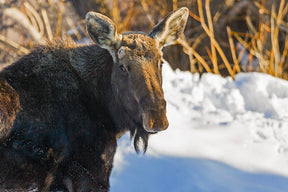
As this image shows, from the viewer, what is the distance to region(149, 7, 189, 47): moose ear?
3492 mm

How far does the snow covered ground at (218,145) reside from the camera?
4086 mm

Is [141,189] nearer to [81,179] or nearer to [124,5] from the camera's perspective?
[81,179]

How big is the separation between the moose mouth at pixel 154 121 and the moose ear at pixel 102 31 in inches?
31.2

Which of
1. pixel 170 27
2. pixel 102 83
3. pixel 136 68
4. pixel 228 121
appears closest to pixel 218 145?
pixel 228 121

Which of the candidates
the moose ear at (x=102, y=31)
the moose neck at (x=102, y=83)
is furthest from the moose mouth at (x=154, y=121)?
the moose ear at (x=102, y=31)

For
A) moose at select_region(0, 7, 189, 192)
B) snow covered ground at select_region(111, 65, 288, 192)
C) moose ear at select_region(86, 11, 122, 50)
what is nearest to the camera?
moose at select_region(0, 7, 189, 192)

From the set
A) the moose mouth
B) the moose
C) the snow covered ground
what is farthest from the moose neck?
the snow covered ground

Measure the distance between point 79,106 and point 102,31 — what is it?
0.71 metres

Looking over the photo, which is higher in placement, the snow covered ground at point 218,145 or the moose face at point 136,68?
the moose face at point 136,68

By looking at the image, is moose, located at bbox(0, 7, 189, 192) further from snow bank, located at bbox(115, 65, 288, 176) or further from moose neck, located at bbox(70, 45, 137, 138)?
snow bank, located at bbox(115, 65, 288, 176)

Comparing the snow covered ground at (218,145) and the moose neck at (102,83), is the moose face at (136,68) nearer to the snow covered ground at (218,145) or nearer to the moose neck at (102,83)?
the moose neck at (102,83)

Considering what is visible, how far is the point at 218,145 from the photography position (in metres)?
4.66

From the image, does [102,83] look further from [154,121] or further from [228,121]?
[228,121]

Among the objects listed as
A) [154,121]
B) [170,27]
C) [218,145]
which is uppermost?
[170,27]
